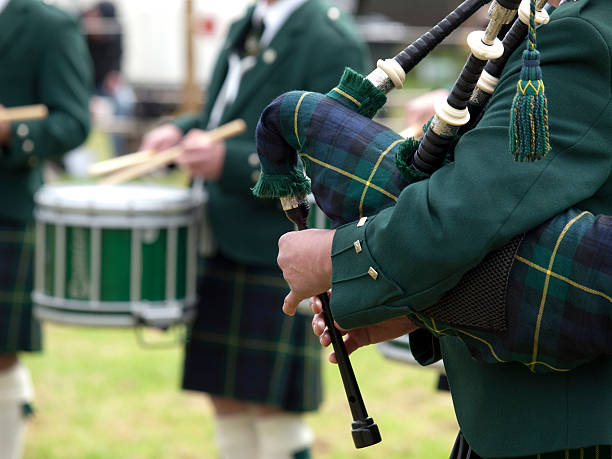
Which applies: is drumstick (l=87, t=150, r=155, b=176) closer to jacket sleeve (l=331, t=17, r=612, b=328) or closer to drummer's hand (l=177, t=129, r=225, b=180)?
drummer's hand (l=177, t=129, r=225, b=180)

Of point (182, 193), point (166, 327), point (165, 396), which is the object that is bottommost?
point (165, 396)

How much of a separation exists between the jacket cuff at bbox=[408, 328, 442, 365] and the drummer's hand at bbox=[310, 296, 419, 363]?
0.09 feet

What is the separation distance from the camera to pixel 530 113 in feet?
4.20

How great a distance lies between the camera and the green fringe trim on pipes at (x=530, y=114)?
128 centimetres

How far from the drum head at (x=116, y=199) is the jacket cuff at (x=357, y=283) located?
1710mm

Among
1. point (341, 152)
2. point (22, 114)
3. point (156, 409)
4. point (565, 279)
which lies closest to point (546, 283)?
point (565, 279)

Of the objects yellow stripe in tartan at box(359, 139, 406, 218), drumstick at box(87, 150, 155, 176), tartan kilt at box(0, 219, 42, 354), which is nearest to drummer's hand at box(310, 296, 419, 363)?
yellow stripe in tartan at box(359, 139, 406, 218)

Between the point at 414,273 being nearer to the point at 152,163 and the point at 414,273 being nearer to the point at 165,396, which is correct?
the point at 152,163

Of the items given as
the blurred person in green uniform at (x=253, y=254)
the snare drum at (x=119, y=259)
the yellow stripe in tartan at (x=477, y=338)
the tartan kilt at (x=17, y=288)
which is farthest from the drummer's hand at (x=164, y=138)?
the yellow stripe in tartan at (x=477, y=338)

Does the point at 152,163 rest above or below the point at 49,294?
above

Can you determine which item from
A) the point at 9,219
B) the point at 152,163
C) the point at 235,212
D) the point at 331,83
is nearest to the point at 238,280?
the point at 235,212

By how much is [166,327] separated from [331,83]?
0.97 metres

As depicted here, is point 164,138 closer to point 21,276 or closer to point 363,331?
point 21,276

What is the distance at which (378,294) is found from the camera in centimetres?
142
